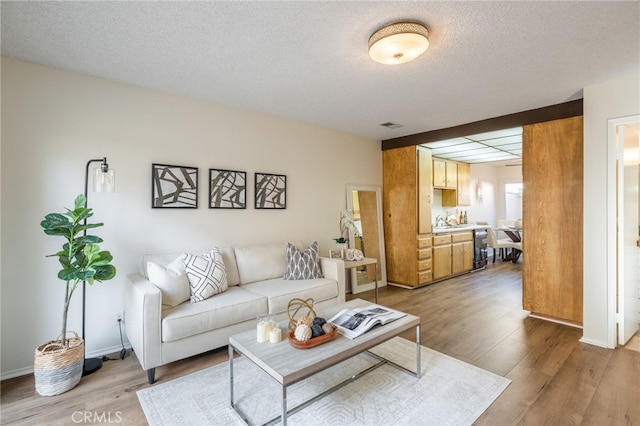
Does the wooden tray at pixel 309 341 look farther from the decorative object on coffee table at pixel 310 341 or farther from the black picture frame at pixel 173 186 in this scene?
the black picture frame at pixel 173 186

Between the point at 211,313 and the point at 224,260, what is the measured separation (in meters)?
0.80

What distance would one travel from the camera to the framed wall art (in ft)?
10.8

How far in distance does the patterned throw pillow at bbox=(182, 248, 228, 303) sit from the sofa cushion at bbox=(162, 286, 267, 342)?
0.07 metres

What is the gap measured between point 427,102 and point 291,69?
1.63 m

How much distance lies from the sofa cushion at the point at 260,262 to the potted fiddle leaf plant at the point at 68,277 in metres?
1.27

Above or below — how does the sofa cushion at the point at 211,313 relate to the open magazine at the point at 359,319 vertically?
below

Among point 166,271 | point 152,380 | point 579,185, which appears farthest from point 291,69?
point 579,185

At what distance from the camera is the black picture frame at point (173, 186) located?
2920mm

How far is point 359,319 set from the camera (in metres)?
2.07

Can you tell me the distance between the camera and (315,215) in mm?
4250

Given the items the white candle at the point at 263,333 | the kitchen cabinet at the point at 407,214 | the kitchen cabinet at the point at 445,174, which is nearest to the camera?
the white candle at the point at 263,333

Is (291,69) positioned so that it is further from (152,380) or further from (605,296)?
(605,296)

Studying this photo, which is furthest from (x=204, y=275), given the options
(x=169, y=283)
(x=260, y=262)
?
(x=260, y=262)

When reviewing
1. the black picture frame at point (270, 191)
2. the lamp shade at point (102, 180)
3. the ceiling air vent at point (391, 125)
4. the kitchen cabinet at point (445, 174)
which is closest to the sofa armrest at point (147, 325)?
→ the lamp shade at point (102, 180)
